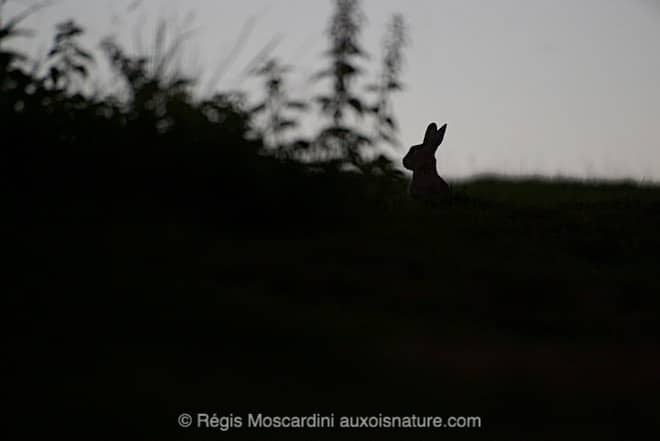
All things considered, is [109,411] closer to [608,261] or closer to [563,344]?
[563,344]

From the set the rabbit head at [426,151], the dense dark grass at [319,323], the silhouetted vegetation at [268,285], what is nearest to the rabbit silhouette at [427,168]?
the rabbit head at [426,151]

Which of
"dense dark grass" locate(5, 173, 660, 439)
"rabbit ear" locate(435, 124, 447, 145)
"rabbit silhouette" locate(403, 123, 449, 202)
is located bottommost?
"dense dark grass" locate(5, 173, 660, 439)

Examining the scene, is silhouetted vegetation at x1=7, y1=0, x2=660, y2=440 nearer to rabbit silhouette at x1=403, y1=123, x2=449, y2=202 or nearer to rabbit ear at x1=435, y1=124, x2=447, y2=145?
rabbit silhouette at x1=403, y1=123, x2=449, y2=202

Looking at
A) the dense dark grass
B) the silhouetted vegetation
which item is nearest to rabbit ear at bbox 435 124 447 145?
the silhouetted vegetation

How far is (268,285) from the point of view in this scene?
107 inches

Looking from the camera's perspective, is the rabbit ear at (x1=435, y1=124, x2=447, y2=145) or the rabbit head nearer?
the rabbit head

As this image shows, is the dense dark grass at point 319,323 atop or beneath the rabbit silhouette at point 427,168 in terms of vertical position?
beneath

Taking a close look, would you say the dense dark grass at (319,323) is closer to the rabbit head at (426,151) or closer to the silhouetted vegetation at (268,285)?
the silhouetted vegetation at (268,285)

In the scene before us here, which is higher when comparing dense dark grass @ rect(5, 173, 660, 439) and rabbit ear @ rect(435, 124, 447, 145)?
rabbit ear @ rect(435, 124, 447, 145)

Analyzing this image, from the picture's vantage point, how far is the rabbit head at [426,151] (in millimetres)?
6117

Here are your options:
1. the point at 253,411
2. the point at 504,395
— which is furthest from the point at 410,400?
the point at 253,411

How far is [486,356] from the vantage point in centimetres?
224

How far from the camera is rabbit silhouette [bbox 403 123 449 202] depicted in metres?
5.59

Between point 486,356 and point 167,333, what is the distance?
0.88 metres
